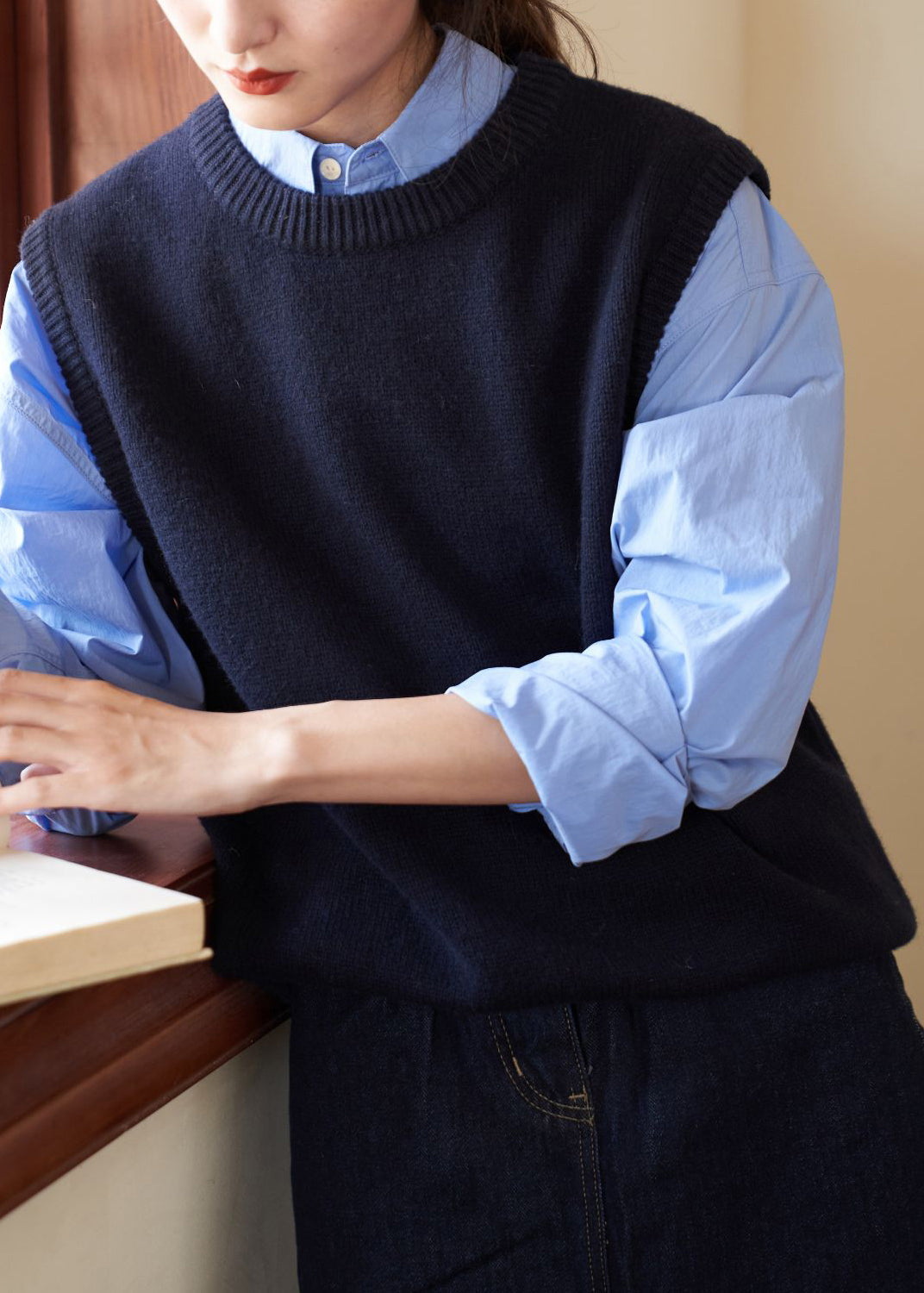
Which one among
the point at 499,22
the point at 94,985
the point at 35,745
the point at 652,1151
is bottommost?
the point at 652,1151

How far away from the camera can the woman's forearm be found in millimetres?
736

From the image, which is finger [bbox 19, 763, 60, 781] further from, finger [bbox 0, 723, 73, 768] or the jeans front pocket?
the jeans front pocket

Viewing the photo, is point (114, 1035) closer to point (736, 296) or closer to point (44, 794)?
point (44, 794)

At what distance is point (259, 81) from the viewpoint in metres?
0.73

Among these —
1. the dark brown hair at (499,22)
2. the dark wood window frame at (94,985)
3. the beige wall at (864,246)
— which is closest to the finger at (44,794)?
the dark wood window frame at (94,985)

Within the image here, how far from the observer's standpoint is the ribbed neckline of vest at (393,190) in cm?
85

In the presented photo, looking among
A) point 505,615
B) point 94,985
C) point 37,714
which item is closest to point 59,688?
point 37,714

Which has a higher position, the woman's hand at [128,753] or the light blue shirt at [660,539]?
the light blue shirt at [660,539]

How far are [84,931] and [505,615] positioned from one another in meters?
0.36

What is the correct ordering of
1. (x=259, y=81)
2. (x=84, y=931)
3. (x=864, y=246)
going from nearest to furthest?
(x=84, y=931) < (x=259, y=81) < (x=864, y=246)

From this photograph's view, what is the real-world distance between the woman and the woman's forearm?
1cm

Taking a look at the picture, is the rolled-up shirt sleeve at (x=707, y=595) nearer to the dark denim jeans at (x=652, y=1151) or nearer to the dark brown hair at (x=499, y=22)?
the dark denim jeans at (x=652, y=1151)

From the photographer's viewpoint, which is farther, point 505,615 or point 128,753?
point 505,615

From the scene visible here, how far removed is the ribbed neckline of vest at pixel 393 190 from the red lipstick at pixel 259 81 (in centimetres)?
12
